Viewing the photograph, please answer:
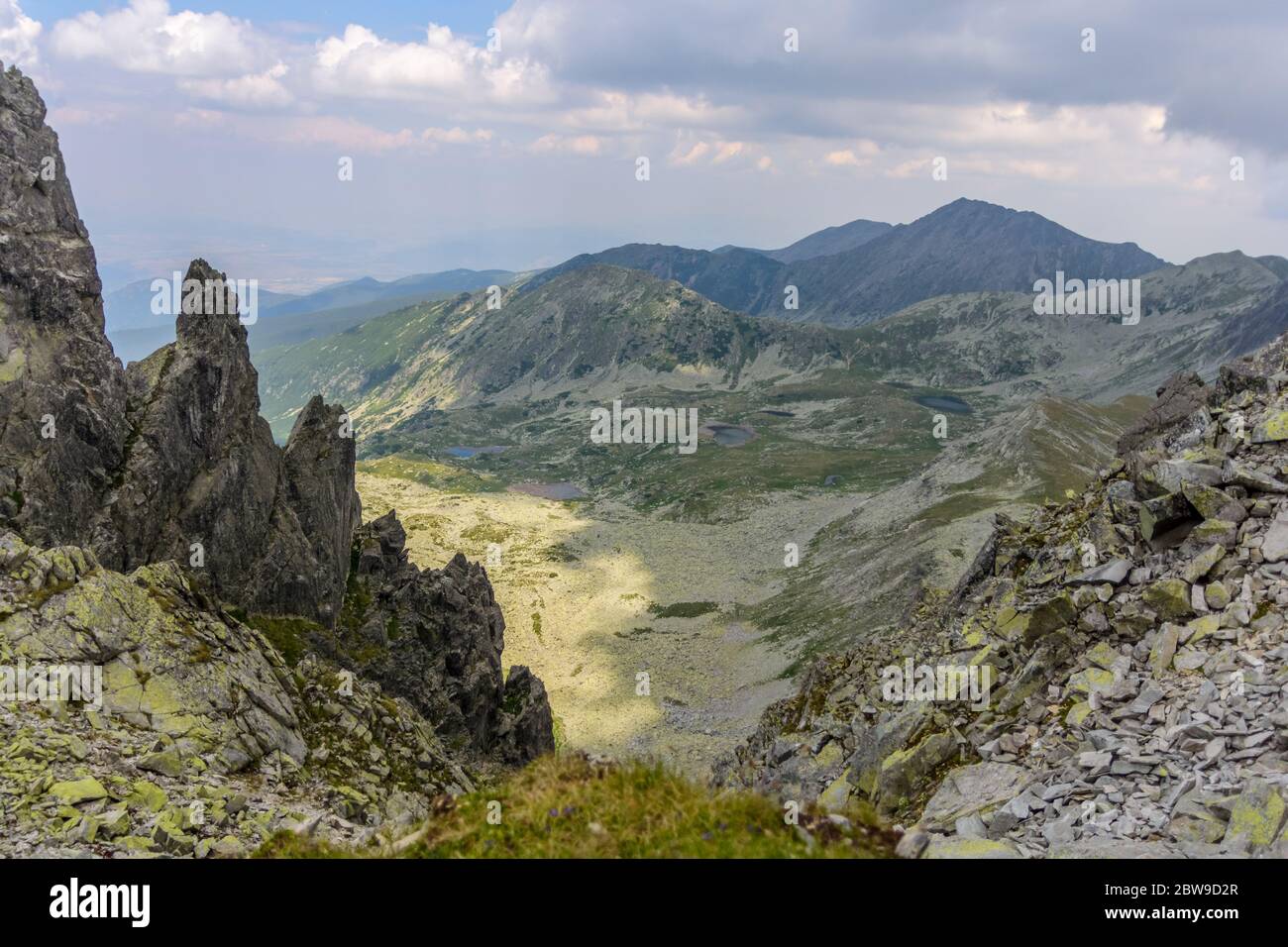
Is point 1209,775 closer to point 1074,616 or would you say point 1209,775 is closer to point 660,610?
point 1074,616

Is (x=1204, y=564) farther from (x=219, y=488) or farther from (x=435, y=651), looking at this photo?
(x=219, y=488)

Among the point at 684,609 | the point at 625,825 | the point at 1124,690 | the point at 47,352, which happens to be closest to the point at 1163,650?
the point at 1124,690

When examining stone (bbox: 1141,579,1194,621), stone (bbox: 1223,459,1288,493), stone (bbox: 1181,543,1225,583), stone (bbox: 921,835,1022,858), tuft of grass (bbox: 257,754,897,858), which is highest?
stone (bbox: 1223,459,1288,493)

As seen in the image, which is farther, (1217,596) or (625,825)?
(1217,596)

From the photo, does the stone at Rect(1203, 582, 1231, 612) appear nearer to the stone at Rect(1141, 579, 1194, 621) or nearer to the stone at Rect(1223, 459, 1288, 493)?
the stone at Rect(1141, 579, 1194, 621)

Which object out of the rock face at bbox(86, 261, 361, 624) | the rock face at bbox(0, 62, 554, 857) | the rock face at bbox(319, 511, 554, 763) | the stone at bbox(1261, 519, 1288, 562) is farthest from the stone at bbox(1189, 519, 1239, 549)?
the rock face at bbox(86, 261, 361, 624)

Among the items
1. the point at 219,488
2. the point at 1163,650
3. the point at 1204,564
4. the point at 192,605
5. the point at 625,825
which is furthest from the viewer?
the point at 219,488

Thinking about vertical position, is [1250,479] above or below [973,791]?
above
